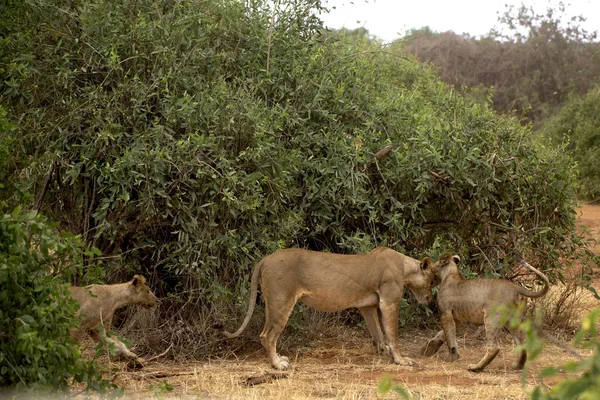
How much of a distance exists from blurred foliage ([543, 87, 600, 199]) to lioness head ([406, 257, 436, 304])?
1127 centimetres

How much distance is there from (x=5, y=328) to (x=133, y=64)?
3.71 m

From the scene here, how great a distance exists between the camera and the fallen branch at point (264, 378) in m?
7.15

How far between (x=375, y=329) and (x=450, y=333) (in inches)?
28.1

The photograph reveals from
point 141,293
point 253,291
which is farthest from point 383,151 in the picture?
point 141,293

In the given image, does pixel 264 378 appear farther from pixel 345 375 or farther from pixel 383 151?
pixel 383 151

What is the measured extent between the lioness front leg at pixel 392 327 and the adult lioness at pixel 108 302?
206 cm

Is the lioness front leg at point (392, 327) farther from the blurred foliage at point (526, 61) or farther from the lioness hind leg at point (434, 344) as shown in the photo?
the blurred foliage at point (526, 61)

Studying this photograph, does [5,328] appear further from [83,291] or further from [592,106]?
[592,106]

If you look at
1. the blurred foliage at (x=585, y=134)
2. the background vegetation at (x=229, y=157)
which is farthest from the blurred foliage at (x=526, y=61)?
the background vegetation at (x=229, y=157)

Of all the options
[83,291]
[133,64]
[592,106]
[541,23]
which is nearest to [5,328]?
[83,291]

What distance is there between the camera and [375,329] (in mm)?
8695

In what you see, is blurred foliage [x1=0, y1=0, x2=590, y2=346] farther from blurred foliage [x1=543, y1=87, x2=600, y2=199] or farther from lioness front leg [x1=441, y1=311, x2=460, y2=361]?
blurred foliage [x1=543, y1=87, x2=600, y2=199]

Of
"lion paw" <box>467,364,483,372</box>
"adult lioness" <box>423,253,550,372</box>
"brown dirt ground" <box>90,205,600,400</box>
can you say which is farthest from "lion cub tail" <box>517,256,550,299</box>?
"lion paw" <box>467,364,483,372</box>

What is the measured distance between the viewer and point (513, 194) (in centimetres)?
984
